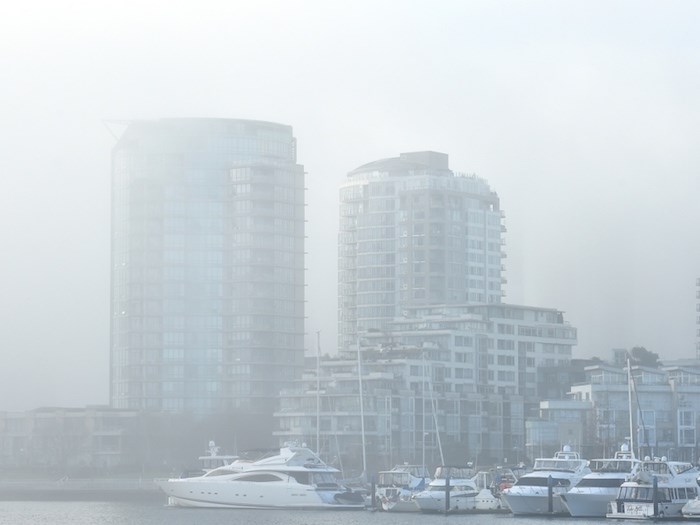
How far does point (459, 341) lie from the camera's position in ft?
543

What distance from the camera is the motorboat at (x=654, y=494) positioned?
277ft

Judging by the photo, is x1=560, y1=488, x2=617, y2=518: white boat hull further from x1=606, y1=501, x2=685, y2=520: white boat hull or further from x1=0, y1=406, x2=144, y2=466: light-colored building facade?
x1=0, y1=406, x2=144, y2=466: light-colored building facade

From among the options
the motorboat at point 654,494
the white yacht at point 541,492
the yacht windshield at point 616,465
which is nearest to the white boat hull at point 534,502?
the white yacht at point 541,492

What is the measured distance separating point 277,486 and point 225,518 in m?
5.59

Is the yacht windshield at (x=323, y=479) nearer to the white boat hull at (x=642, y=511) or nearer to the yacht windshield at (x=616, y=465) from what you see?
the yacht windshield at (x=616, y=465)

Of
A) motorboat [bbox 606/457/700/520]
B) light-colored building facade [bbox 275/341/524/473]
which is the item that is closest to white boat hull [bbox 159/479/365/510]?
motorboat [bbox 606/457/700/520]

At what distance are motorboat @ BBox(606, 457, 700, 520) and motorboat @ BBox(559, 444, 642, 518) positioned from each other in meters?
0.99

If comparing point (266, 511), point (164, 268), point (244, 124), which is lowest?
point (266, 511)

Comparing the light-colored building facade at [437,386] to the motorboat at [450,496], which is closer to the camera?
the motorboat at [450,496]

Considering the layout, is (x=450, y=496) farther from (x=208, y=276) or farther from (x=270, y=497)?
(x=208, y=276)

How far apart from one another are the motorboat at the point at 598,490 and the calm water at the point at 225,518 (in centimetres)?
87

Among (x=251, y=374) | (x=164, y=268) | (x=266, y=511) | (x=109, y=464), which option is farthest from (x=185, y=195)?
(x=266, y=511)

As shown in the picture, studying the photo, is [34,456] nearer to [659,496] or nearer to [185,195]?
[185,195]

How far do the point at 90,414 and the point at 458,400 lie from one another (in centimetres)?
3900
